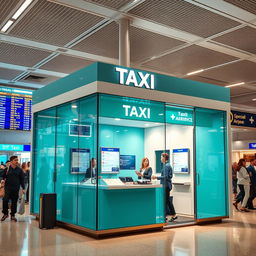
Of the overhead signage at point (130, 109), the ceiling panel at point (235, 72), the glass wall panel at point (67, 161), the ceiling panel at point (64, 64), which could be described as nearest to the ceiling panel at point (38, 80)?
the ceiling panel at point (64, 64)

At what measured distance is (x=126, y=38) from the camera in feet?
23.6

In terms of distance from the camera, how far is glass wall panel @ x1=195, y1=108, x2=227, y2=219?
776cm

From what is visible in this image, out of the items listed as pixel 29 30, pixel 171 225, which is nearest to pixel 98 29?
pixel 29 30

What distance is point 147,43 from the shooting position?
8.29 meters

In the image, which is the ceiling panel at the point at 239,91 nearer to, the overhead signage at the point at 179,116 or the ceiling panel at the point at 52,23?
the overhead signage at the point at 179,116

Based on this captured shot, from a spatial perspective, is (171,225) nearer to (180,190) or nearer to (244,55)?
(180,190)

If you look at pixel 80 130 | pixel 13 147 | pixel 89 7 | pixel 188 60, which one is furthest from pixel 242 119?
pixel 13 147

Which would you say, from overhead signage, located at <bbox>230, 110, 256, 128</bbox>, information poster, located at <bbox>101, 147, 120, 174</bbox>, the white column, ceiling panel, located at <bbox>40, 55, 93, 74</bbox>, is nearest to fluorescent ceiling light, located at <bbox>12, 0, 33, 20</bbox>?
the white column

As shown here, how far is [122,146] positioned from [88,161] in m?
0.85

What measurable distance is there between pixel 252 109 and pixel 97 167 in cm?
1189

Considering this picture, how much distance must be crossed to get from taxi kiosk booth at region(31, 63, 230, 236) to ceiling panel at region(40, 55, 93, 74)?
1.28 m

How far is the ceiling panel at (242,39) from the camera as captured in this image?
7.55 meters

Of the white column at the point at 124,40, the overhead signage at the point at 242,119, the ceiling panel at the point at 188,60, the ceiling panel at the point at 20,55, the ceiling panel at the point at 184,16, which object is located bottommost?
the overhead signage at the point at 242,119

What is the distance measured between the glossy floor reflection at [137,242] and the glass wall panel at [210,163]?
65 centimetres
